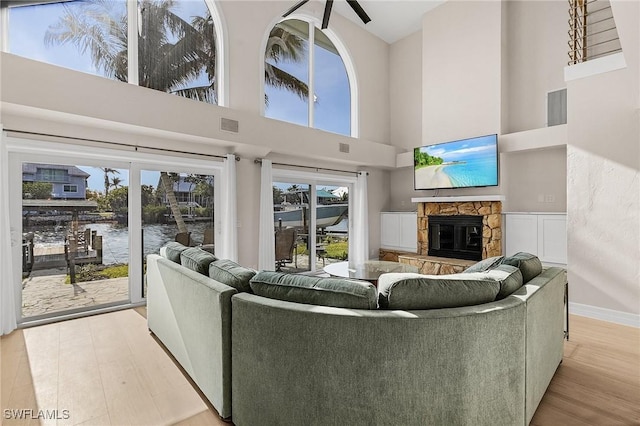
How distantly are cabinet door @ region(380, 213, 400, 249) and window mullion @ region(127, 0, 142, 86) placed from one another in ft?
16.5

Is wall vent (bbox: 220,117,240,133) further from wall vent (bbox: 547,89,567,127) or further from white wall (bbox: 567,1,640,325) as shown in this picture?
wall vent (bbox: 547,89,567,127)

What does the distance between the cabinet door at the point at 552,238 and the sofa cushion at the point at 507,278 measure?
325cm

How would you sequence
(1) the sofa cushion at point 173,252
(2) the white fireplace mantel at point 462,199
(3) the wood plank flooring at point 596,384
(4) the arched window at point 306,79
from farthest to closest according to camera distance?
(4) the arched window at point 306,79 < (2) the white fireplace mantel at point 462,199 < (1) the sofa cushion at point 173,252 < (3) the wood plank flooring at point 596,384

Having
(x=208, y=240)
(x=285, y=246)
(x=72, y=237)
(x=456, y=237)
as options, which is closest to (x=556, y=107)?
(x=456, y=237)

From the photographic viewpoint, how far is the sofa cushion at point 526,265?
82.2 inches

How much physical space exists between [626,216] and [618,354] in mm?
1577

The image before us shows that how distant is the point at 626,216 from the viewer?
11.1 ft

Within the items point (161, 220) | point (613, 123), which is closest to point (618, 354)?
point (613, 123)

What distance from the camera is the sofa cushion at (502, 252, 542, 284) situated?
2.09 metres

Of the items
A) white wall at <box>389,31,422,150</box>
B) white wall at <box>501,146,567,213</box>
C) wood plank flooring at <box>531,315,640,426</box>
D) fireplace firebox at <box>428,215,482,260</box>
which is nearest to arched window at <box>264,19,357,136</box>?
white wall at <box>389,31,422,150</box>

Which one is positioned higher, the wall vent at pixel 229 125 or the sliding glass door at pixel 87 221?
the wall vent at pixel 229 125

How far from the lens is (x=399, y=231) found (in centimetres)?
661

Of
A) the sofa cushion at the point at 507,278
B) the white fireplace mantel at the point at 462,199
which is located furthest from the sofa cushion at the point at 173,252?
the white fireplace mantel at the point at 462,199

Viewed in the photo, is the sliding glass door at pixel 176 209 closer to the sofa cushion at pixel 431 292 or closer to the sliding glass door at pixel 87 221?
the sliding glass door at pixel 87 221
